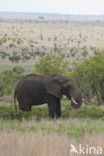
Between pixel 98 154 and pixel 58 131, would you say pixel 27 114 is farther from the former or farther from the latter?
pixel 98 154

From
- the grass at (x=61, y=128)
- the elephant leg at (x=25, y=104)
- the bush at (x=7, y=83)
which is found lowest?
the bush at (x=7, y=83)

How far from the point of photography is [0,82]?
2516 centimetres

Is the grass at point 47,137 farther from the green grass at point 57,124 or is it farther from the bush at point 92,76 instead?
the bush at point 92,76

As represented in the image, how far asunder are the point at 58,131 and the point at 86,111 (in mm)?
4558

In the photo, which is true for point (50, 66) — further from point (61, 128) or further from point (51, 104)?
point (61, 128)

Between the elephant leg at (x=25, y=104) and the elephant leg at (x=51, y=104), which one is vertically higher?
the elephant leg at (x=51, y=104)

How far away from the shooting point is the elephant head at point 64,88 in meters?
14.1

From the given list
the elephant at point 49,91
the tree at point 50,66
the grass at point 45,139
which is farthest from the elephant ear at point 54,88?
the tree at point 50,66

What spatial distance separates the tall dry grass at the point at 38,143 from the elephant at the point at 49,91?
4463 mm

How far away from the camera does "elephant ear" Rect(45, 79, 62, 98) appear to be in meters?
14.4

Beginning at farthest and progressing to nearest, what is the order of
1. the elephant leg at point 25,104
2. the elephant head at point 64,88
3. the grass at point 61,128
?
the elephant leg at point 25,104 < the elephant head at point 64,88 < the grass at point 61,128

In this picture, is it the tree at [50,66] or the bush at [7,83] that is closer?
the tree at [50,66]

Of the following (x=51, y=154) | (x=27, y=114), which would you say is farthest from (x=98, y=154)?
(x=27, y=114)

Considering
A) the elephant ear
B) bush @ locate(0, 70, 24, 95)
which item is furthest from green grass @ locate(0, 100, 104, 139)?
bush @ locate(0, 70, 24, 95)
